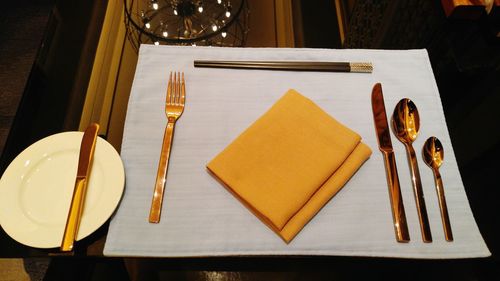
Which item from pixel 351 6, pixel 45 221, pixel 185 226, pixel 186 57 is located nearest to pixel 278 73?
pixel 186 57

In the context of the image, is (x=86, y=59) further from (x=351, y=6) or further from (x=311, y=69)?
(x=351, y=6)

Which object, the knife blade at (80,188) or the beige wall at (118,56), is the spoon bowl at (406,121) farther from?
the knife blade at (80,188)

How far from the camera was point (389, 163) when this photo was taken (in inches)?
18.2

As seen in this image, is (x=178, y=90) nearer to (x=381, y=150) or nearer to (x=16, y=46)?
(x=381, y=150)

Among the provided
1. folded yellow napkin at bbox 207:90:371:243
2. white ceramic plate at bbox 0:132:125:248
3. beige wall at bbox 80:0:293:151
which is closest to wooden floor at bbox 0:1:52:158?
beige wall at bbox 80:0:293:151

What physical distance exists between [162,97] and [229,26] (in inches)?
9.2

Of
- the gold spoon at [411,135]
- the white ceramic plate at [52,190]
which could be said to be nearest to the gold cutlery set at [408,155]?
the gold spoon at [411,135]

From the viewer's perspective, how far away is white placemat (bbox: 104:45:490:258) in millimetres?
404

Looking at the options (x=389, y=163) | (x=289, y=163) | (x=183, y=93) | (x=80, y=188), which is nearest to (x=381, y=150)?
(x=389, y=163)

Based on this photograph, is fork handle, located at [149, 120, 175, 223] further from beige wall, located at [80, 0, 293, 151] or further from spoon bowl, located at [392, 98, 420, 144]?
spoon bowl, located at [392, 98, 420, 144]

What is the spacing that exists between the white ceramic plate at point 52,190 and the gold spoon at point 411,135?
40 centimetres

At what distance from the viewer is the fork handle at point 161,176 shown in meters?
0.42

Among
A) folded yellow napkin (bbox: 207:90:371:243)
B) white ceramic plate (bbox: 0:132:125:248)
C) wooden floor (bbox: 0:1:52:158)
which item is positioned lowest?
wooden floor (bbox: 0:1:52:158)

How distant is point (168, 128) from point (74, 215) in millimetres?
170
